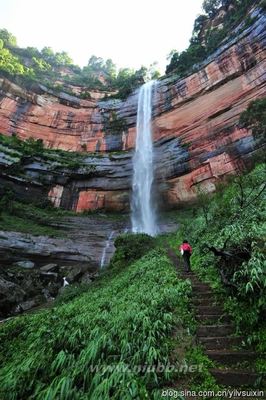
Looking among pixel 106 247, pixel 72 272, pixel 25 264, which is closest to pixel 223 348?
pixel 72 272

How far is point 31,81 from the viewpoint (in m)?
32.3

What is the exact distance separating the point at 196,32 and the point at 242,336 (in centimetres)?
4178

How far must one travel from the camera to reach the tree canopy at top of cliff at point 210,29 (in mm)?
29703

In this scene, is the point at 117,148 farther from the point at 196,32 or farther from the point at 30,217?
the point at 196,32

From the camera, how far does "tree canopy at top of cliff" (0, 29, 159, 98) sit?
110 feet

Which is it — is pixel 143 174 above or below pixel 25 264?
above

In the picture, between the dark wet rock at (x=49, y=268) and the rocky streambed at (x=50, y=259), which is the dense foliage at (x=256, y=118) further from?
the dark wet rock at (x=49, y=268)

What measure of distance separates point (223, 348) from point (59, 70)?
60.6 m

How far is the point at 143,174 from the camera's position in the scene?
90.6 feet

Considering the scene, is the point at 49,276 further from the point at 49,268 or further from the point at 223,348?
the point at 223,348

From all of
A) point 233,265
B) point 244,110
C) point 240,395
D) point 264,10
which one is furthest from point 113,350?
point 264,10

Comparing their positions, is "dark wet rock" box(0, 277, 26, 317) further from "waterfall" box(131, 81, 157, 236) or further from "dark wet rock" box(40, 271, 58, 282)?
"waterfall" box(131, 81, 157, 236)

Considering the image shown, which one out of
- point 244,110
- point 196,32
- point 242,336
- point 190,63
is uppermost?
point 196,32

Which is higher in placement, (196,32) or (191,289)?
(196,32)
